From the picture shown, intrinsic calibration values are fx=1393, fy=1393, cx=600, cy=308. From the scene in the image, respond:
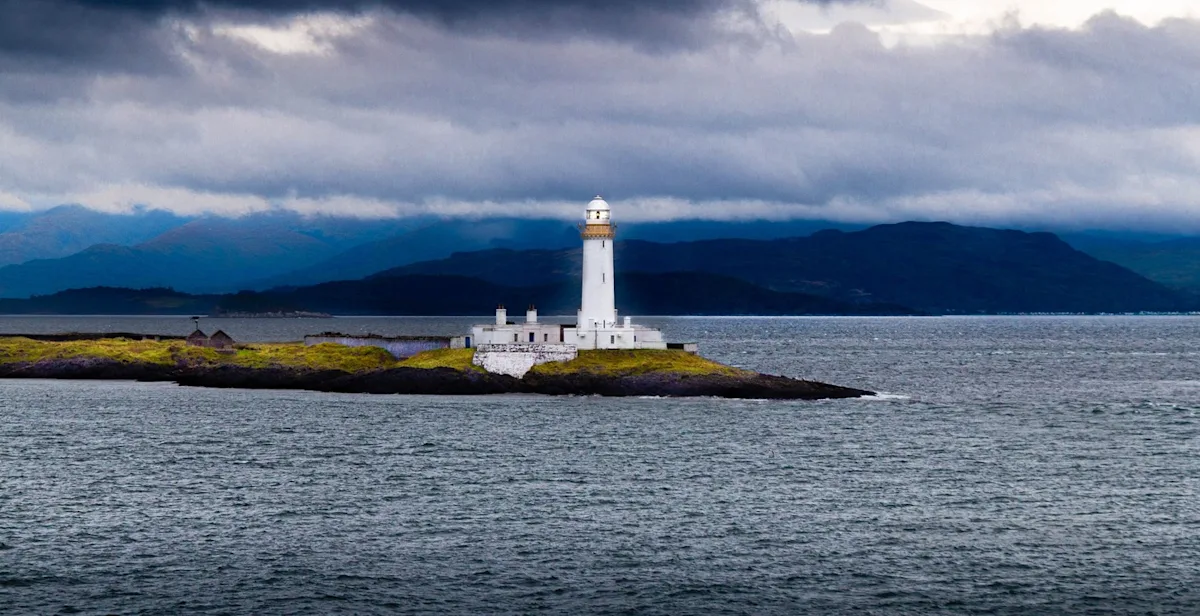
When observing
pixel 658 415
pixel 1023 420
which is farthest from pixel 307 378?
pixel 1023 420

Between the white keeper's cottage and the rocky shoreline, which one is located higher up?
the white keeper's cottage

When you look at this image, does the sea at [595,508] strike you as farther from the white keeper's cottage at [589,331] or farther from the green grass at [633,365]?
the white keeper's cottage at [589,331]

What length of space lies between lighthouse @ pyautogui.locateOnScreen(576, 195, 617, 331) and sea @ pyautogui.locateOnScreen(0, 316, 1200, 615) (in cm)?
1178

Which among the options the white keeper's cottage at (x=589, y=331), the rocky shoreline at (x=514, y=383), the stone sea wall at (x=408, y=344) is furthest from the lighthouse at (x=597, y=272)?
the stone sea wall at (x=408, y=344)

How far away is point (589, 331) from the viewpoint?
3812 inches

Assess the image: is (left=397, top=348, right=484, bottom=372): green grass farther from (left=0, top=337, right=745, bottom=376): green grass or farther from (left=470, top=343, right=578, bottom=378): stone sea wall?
(left=470, top=343, right=578, bottom=378): stone sea wall

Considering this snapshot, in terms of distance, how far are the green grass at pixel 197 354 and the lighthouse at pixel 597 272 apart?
16391 mm

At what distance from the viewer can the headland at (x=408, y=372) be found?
91.6 meters

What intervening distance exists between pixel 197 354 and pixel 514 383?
1352 inches

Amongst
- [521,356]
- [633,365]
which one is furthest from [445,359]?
[633,365]

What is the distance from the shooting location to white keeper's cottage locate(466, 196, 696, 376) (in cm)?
9469

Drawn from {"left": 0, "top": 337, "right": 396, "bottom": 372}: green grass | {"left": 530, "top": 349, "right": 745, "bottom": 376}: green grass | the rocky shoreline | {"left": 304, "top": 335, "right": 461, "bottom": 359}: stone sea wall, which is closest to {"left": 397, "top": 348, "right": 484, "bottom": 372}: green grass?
the rocky shoreline

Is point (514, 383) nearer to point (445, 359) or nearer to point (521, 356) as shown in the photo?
point (521, 356)

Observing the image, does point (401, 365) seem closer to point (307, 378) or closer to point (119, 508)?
point (307, 378)
